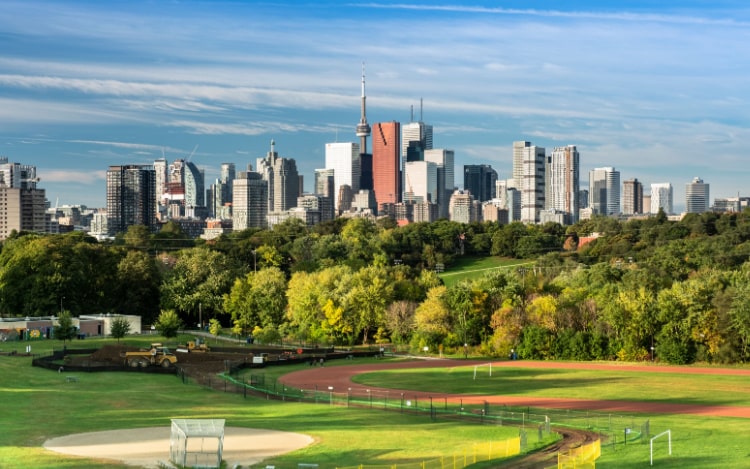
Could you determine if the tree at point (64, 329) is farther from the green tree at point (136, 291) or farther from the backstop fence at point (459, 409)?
the green tree at point (136, 291)

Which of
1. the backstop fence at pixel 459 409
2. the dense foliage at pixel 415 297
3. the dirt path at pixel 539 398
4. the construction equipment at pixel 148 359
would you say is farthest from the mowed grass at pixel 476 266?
the backstop fence at pixel 459 409

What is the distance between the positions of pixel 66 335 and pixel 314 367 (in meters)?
25.5

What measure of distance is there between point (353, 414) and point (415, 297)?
56.7m

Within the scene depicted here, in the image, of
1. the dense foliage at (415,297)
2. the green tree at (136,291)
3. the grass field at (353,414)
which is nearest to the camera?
the grass field at (353,414)

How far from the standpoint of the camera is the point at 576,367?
258ft

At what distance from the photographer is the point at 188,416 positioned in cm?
4825

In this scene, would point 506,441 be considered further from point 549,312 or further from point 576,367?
point 549,312

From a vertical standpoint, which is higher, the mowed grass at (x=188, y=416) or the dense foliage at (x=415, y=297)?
the dense foliage at (x=415, y=297)

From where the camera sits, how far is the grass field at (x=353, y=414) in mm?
39219

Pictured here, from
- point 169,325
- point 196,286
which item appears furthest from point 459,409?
point 196,286

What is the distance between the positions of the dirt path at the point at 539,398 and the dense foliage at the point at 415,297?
4826 millimetres

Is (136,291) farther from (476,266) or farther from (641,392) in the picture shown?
(641,392)

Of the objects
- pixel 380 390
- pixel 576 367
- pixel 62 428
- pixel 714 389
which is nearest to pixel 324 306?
pixel 576 367

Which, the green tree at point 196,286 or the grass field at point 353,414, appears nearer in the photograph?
the grass field at point 353,414
